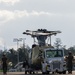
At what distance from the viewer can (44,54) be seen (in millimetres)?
41031

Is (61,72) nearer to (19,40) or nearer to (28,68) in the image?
(28,68)

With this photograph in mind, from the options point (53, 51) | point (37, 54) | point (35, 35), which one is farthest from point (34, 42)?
point (53, 51)

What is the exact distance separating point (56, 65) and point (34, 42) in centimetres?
922

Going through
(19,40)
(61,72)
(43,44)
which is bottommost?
(61,72)

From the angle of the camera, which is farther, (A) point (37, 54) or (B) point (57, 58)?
(A) point (37, 54)

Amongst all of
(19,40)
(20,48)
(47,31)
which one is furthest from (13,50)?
(47,31)

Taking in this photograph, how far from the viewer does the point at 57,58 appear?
131 ft

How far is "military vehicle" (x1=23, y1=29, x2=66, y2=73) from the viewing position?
1550 inches

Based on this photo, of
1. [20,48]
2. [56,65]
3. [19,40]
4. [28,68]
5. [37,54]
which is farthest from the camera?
[20,48]

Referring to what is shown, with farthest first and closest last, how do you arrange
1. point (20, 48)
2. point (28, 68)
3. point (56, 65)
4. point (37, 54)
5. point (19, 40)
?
point (20, 48) < point (19, 40) < point (28, 68) < point (37, 54) < point (56, 65)

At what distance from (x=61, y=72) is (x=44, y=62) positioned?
1.75m

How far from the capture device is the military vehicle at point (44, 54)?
1550 inches

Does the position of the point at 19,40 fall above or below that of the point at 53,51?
above

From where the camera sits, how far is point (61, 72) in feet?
132
